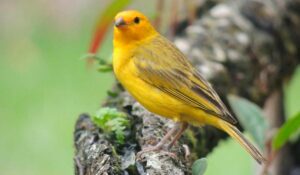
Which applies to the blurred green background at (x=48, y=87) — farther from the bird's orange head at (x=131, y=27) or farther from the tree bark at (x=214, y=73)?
the bird's orange head at (x=131, y=27)

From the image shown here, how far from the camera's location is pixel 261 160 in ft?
12.4

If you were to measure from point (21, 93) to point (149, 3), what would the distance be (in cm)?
261

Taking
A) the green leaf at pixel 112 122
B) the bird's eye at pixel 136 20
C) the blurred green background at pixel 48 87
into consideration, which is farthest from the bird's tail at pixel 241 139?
the blurred green background at pixel 48 87

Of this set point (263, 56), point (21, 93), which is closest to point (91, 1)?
point (21, 93)

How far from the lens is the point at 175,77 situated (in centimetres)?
421

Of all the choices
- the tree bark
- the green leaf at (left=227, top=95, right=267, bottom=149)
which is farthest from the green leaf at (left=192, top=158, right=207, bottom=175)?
the green leaf at (left=227, top=95, right=267, bottom=149)

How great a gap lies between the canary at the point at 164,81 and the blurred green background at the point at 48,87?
4.25ft

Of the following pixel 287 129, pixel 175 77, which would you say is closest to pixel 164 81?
pixel 175 77

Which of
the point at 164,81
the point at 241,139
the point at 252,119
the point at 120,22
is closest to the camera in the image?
the point at 252,119

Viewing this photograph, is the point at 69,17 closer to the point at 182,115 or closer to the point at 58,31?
the point at 58,31

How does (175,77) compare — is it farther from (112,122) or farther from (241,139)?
(112,122)

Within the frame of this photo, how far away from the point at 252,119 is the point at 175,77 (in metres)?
0.63

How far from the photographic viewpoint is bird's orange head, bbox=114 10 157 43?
4.40m

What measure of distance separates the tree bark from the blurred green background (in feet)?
2.71
